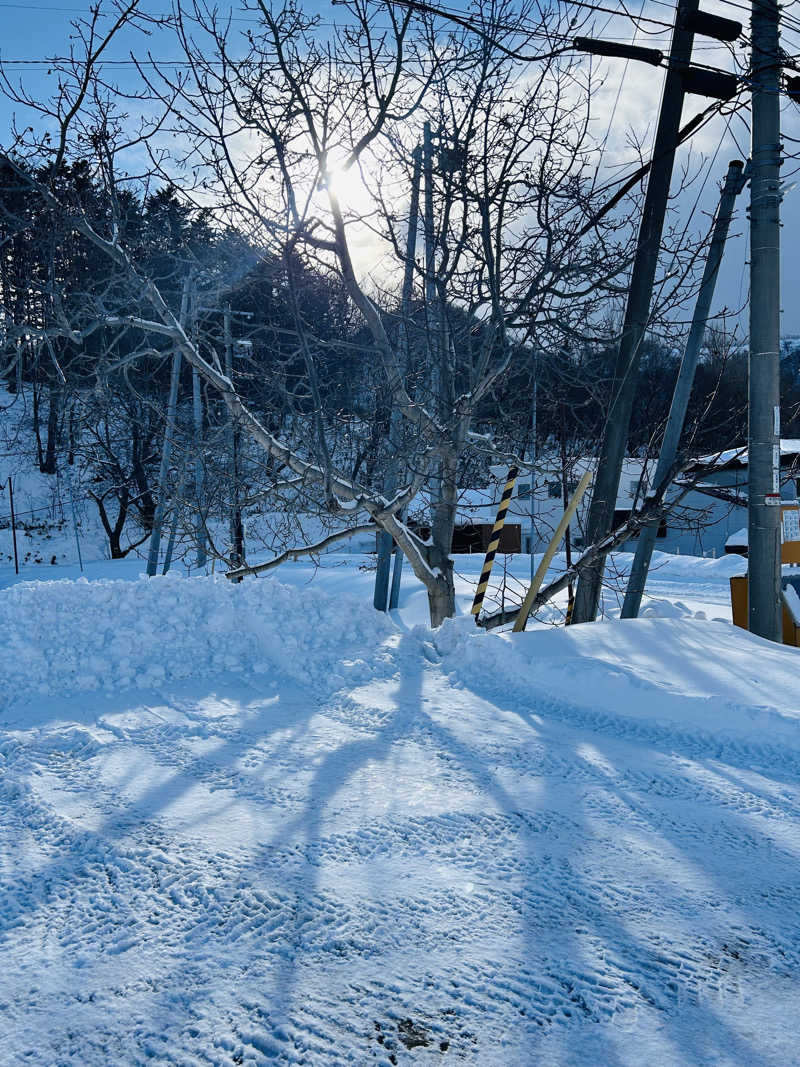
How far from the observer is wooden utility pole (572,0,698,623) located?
784cm

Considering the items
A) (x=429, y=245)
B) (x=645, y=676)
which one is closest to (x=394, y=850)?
(x=645, y=676)

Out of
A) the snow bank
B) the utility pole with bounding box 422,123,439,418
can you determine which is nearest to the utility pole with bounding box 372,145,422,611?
the utility pole with bounding box 422,123,439,418

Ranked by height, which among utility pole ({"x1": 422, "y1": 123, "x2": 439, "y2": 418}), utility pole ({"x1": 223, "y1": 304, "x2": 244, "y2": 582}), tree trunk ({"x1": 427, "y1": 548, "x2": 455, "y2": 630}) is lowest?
tree trunk ({"x1": 427, "y1": 548, "x2": 455, "y2": 630})

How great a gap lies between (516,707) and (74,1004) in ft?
9.27

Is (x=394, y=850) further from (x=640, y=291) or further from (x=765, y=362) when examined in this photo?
(x=640, y=291)

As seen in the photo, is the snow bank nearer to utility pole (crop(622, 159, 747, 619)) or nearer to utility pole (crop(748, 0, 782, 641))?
utility pole (crop(748, 0, 782, 641))

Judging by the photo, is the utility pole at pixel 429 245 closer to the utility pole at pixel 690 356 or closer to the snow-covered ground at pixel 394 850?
the utility pole at pixel 690 356

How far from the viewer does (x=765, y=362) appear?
650cm

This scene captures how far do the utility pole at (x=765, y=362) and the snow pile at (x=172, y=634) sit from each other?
10.7ft

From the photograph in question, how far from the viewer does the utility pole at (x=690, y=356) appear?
817 cm

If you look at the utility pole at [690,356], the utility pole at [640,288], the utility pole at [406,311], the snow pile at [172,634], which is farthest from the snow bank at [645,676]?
the utility pole at [690,356]

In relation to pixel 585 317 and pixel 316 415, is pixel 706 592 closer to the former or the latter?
pixel 585 317

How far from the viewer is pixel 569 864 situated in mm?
2549

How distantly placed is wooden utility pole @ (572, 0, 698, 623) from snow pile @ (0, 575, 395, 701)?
359 cm
